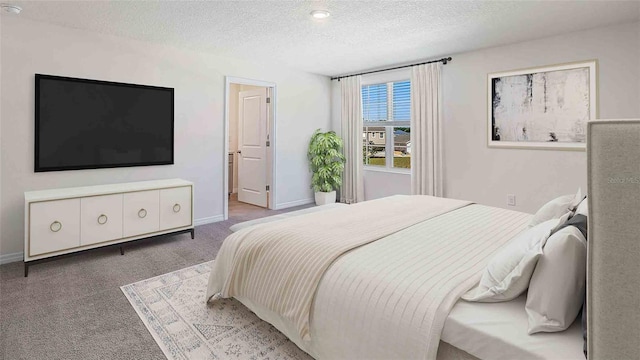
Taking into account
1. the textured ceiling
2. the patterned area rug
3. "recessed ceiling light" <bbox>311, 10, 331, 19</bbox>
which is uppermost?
the textured ceiling

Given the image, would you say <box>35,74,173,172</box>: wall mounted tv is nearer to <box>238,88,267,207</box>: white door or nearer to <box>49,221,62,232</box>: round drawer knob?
<box>49,221,62,232</box>: round drawer knob

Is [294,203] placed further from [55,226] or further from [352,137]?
[55,226]

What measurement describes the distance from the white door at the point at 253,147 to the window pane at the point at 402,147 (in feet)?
7.02

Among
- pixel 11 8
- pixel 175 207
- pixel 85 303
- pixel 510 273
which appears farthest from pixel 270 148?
pixel 510 273

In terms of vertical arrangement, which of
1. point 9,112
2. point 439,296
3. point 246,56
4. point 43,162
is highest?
point 246,56

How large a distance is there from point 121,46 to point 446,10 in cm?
345

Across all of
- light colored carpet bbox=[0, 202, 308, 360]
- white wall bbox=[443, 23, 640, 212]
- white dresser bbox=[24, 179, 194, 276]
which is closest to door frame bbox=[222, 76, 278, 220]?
white dresser bbox=[24, 179, 194, 276]

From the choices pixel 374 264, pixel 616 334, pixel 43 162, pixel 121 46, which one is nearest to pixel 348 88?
pixel 121 46

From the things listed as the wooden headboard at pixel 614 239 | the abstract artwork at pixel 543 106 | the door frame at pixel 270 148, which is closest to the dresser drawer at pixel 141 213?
the door frame at pixel 270 148

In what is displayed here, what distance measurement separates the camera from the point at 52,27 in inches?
134

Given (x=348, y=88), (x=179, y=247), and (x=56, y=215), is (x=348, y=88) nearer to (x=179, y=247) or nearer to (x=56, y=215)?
(x=179, y=247)

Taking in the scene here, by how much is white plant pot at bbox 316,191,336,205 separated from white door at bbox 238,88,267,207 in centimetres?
91

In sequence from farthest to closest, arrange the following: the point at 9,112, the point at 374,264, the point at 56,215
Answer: the point at 9,112, the point at 56,215, the point at 374,264

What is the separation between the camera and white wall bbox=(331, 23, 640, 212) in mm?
3408
